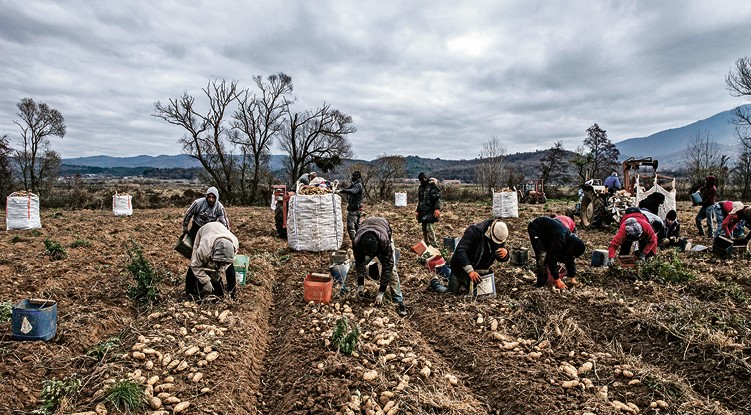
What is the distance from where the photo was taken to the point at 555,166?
36.0m

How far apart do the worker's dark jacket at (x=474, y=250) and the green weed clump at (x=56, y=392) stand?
4041mm

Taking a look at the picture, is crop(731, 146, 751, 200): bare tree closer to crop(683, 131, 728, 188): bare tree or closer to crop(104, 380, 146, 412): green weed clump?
crop(683, 131, 728, 188): bare tree

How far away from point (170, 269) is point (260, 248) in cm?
267

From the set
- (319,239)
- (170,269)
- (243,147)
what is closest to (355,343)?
(170,269)

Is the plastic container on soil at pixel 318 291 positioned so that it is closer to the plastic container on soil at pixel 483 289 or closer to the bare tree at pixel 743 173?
the plastic container on soil at pixel 483 289

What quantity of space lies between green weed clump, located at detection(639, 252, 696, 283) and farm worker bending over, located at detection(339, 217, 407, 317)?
3.66m

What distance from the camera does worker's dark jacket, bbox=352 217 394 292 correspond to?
4.98 meters

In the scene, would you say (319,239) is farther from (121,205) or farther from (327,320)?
(121,205)

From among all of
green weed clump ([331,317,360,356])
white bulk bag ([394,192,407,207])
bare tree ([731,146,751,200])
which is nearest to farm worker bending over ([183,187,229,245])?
green weed clump ([331,317,360,356])

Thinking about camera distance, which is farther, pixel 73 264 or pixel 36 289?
pixel 73 264

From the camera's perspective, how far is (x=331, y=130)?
29250 millimetres

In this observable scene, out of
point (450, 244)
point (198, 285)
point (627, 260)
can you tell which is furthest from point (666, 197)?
point (198, 285)

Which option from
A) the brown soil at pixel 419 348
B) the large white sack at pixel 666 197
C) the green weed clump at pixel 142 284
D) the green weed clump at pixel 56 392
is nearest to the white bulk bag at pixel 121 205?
the brown soil at pixel 419 348

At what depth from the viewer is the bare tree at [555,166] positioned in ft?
117
